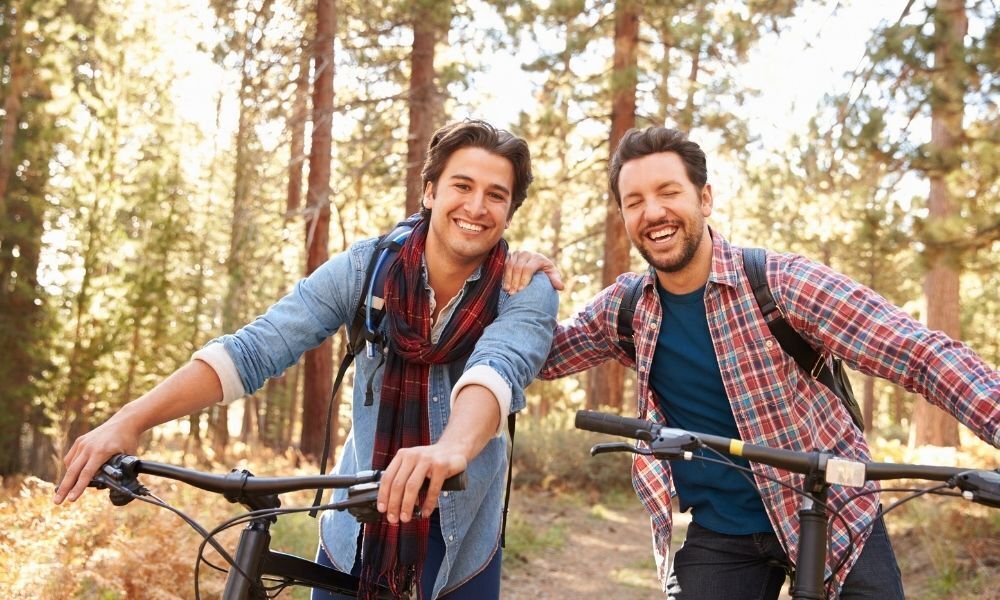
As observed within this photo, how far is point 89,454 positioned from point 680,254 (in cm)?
210

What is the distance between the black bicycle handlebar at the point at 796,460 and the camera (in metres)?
2.12

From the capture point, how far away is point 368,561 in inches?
115

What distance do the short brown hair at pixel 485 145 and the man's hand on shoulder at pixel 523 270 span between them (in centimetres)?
20

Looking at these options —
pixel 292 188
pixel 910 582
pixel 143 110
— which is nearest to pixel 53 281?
pixel 143 110

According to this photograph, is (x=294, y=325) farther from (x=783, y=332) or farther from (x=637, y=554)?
(x=637, y=554)

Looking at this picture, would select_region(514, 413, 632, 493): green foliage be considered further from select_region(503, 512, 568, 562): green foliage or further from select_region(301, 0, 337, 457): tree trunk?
select_region(301, 0, 337, 457): tree trunk

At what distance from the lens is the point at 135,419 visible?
264cm

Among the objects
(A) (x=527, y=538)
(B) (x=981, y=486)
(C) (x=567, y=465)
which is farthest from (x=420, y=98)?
(B) (x=981, y=486)

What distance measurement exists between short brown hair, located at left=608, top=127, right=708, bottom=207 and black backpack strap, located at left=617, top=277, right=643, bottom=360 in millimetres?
350

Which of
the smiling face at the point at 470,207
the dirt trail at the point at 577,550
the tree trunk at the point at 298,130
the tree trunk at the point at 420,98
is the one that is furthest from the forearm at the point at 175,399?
the tree trunk at the point at 420,98

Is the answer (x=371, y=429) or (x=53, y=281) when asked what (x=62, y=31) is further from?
(x=371, y=429)

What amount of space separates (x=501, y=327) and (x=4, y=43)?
53.0 feet

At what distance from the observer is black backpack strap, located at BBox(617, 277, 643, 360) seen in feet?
11.5

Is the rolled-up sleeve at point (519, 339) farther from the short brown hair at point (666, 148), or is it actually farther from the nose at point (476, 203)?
the short brown hair at point (666, 148)
